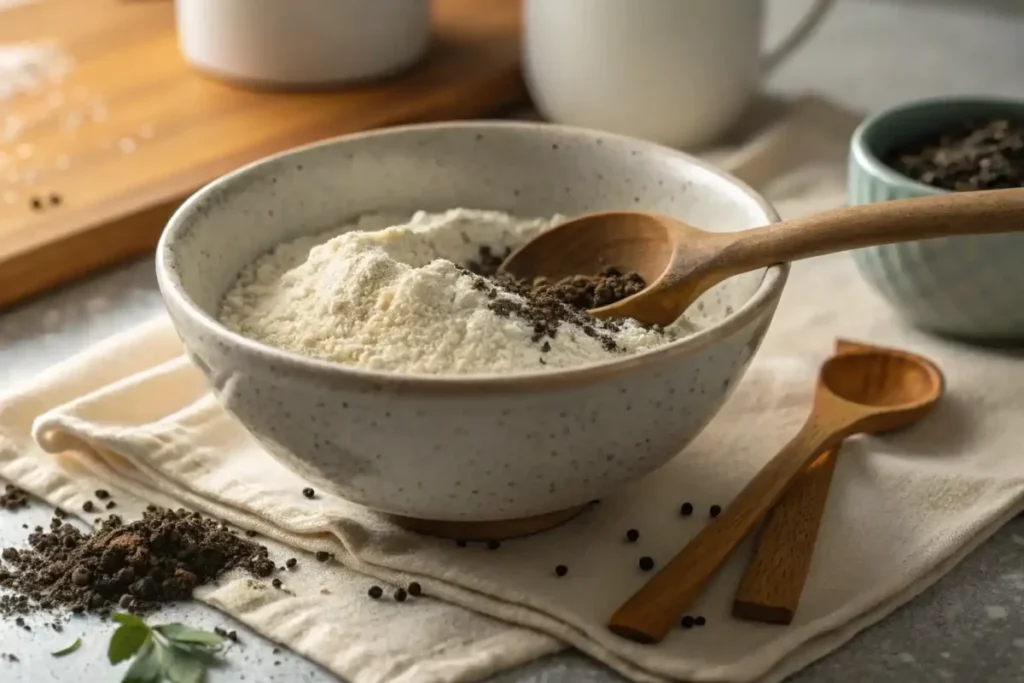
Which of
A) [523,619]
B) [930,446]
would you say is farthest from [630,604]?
[930,446]

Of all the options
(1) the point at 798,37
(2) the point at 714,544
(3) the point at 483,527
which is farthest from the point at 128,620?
(1) the point at 798,37

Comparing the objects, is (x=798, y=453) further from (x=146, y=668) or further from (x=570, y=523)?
(x=146, y=668)

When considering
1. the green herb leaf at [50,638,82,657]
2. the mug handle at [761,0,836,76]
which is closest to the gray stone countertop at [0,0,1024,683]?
the green herb leaf at [50,638,82,657]

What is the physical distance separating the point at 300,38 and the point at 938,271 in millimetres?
677

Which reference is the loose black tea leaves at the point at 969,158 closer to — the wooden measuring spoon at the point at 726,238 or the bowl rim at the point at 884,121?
the bowl rim at the point at 884,121

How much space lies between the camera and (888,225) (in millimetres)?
732

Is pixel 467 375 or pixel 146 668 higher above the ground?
pixel 467 375

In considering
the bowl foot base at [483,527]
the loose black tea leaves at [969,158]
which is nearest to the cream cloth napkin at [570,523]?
the bowl foot base at [483,527]

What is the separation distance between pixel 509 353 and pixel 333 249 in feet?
0.53

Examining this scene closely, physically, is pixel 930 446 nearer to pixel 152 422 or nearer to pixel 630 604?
pixel 630 604

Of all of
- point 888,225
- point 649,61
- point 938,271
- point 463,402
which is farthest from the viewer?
point 649,61

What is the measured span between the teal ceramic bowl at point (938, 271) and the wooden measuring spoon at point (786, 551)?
182mm

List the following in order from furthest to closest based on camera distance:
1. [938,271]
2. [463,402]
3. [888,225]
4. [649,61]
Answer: [649,61] < [938,271] < [888,225] < [463,402]

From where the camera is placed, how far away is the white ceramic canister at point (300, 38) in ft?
4.14
